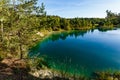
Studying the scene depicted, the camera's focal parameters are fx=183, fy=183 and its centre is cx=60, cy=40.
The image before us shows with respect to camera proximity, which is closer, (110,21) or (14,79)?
(14,79)

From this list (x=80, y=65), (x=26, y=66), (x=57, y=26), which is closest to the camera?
(x=26, y=66)

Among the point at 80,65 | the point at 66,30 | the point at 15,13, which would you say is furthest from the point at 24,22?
the point at 66,30

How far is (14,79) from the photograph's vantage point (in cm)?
1527

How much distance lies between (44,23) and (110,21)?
14639 cm

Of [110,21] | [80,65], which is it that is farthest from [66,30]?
[80,65]

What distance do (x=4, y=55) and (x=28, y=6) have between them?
10902mm

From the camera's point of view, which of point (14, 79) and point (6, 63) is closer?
point (14, 79)

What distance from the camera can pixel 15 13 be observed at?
44.8 feet

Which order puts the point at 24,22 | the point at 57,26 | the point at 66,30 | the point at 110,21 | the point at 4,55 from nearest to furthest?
the point at 24,22
the point at 4,55
the point at 57,26
the point at 66,30
the point at 110,21

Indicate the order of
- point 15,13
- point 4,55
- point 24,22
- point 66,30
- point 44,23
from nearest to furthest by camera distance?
point 15,13, point 24,22, point 44,23, point 4,55, point 66,30

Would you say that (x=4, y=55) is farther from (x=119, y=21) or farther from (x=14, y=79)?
(x=119, y=21)

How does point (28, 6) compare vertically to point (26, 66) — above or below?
above

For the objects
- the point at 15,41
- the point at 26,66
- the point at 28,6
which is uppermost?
the point at 28,6

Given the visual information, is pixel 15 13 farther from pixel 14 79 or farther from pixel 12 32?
pixel 14 79
